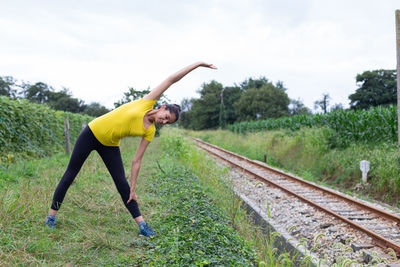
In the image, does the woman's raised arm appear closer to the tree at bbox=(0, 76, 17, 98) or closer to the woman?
the woman

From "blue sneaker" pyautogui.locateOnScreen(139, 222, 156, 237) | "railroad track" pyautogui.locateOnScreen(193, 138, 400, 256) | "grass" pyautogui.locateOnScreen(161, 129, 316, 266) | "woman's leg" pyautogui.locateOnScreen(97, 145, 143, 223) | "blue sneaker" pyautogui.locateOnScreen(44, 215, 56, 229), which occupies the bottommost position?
"railroad track" pyautogui.locateOnScreen(193, 138, 400, 256)

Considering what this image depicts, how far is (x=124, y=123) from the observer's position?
3.10 meters

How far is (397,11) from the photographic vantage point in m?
7.51

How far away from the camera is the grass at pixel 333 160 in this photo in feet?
25.7

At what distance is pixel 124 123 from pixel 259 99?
1975 inches

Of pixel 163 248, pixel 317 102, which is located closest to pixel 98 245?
pixel 163 248

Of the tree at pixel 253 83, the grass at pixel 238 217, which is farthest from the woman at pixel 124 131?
the tree at pixel 253 83

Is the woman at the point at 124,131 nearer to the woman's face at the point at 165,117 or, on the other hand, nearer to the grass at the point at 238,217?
the woman's face at the point at 165,117

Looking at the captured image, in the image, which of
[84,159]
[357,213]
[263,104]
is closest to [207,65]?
[84,159]

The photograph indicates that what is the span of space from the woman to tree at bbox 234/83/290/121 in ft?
160

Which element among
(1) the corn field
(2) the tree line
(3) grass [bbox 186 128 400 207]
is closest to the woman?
(3) grass [bbox 186 128 400 207]

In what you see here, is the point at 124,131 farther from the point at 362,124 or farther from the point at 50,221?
the point at 362,124

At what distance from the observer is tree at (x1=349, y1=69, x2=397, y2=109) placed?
44044 mm

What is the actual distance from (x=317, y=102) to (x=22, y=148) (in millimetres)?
88579
